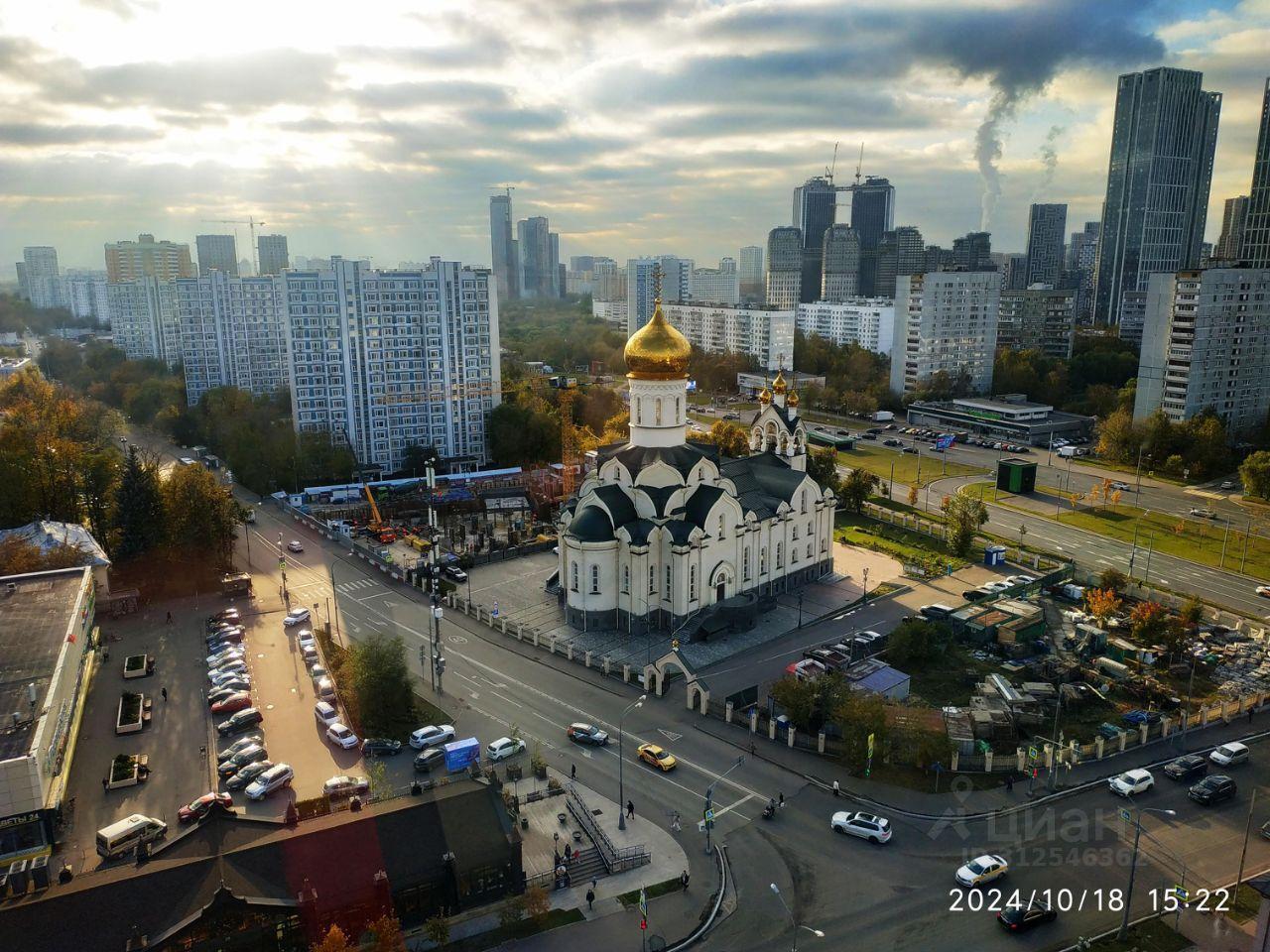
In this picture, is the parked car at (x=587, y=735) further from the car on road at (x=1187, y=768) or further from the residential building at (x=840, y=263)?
Result: the residential building at (x=840, y=263)

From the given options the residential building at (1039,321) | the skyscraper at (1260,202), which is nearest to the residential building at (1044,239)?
the residential building at (1039,321)

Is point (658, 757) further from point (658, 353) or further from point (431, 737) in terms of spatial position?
point (658, 353)

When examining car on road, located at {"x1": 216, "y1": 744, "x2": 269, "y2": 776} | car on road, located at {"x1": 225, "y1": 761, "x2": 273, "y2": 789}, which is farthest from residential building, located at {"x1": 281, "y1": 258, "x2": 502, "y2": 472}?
car on road, located at {"x1": 225, "y1": 761, "x2": 273, "y2": 789}

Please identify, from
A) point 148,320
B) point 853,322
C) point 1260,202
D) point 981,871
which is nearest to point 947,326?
point 853,322

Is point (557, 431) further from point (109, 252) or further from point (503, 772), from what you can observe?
point (109, 252)

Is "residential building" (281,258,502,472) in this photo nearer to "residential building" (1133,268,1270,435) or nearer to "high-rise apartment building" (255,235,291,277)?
"residential building" (1133,268,1270,435)

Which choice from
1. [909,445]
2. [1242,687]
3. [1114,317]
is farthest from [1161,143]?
[1242,687]
